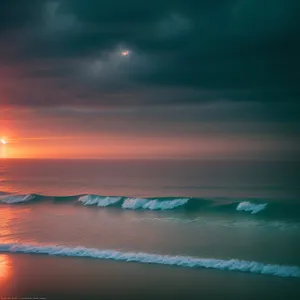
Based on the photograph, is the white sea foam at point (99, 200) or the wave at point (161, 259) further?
the white sea foam at point (99, 200)

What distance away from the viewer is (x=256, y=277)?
10.9 m

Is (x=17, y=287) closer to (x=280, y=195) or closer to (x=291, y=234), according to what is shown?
(x=291, y=234)

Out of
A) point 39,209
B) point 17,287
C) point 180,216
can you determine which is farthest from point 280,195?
point 17,287

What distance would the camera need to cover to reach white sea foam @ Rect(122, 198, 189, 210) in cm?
2452

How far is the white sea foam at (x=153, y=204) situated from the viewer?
24516 millimetres

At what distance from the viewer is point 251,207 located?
23.4m

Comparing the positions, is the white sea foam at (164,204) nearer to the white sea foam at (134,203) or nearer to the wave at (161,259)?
the white sea foam at (134,203)

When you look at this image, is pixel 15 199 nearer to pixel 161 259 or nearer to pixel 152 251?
pixel 152 251

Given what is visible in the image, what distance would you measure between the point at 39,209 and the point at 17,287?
13.7 m

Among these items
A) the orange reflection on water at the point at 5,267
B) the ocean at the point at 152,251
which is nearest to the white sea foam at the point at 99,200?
the ocean at the point at 152,251

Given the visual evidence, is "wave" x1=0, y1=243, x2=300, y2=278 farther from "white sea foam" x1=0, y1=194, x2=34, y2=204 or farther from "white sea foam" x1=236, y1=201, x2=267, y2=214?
"white sea foam" x1=0, y1=194, x2=34, y2=204

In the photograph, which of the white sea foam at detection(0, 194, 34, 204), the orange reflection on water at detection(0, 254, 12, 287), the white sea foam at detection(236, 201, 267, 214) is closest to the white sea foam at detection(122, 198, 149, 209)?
the white sea foam at detection(236, 201, 267, 214)

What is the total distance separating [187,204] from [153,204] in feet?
7.51

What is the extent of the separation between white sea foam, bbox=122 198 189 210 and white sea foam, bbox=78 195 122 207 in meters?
1.19
